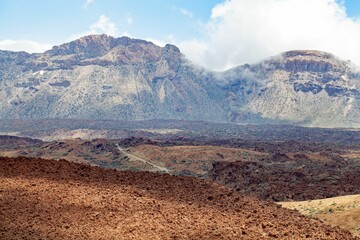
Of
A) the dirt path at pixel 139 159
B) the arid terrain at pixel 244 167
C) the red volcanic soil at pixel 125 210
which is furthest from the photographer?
the dirt path at pixel 139 159

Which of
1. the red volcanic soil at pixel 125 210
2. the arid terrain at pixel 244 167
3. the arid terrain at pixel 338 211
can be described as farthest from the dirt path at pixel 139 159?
the red volcanic soil at pixel 125 210

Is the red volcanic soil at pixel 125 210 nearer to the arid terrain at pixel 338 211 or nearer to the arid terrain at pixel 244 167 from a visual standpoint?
the arid terrain at pixel 244 167

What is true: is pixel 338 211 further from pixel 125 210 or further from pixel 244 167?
pixel 244 167

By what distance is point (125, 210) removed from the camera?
18.5 metres

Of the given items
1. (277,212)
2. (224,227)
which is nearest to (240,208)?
(277,212)

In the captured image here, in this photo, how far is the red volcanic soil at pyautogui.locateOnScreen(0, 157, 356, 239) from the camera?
645 inches

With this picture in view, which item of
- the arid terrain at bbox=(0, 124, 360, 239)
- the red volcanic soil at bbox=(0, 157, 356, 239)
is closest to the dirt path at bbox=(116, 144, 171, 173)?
the arid terrain at bbox=(0, 124, 360, 239)

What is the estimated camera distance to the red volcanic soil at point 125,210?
53.7ft

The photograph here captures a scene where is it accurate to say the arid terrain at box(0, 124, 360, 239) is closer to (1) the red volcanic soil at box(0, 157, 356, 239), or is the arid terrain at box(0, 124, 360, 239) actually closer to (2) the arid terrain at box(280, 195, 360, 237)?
(2) the arid terrain at box(280, 195, 360, 237)

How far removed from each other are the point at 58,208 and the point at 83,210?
3.48ft

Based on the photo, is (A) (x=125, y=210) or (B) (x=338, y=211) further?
(B) (x=338, y=211)

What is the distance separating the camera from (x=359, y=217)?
2342cm

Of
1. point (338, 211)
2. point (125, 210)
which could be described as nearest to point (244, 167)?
point (338, 211)

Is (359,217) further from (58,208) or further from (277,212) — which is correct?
(58,208)
